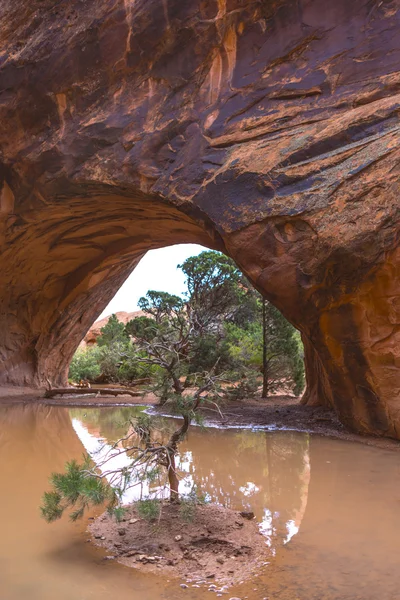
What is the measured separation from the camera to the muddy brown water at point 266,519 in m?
3.32

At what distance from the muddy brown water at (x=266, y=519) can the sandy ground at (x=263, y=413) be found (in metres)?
0.42

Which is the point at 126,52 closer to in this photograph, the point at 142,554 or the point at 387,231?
the point at 387,231

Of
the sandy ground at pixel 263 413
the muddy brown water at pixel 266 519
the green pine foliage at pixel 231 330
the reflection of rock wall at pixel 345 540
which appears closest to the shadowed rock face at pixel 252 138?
the sandy ground at pixel 263 413

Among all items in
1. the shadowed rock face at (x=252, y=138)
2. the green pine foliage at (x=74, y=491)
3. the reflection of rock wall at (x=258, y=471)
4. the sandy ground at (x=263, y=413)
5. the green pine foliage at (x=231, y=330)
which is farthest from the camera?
the green pine foliage at (x=231, y=330)

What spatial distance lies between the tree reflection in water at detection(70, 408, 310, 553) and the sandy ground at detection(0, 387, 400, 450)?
22.8 inches

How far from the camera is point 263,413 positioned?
424 inches

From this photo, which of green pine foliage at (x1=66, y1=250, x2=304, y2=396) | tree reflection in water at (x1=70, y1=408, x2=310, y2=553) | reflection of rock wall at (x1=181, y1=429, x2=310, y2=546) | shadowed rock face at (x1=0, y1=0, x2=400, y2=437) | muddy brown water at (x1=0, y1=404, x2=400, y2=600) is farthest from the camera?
green pine foliage at (x1=66, y1=250, x2=304, y2=396)

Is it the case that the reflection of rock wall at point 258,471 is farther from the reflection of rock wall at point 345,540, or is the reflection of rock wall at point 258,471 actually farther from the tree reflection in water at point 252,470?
the reflection of rock wall at point 345,540

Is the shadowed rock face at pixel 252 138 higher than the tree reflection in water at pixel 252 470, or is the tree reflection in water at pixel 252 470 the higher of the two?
the shadowed rock face at pixel 252 138

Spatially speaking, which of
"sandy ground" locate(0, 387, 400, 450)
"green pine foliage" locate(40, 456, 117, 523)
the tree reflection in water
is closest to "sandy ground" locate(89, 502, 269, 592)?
the tree reflection in water

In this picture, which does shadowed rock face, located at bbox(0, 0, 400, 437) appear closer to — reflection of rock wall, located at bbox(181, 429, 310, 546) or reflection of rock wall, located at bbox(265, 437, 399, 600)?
reflection of rock wall, located at bbox(181, 429, 310, 546)

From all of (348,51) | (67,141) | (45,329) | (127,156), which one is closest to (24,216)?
(67,141)

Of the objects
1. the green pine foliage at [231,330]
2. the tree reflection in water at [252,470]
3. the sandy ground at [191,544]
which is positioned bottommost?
the sandy ground at [191,544]

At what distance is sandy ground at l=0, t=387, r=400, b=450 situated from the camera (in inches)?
332
